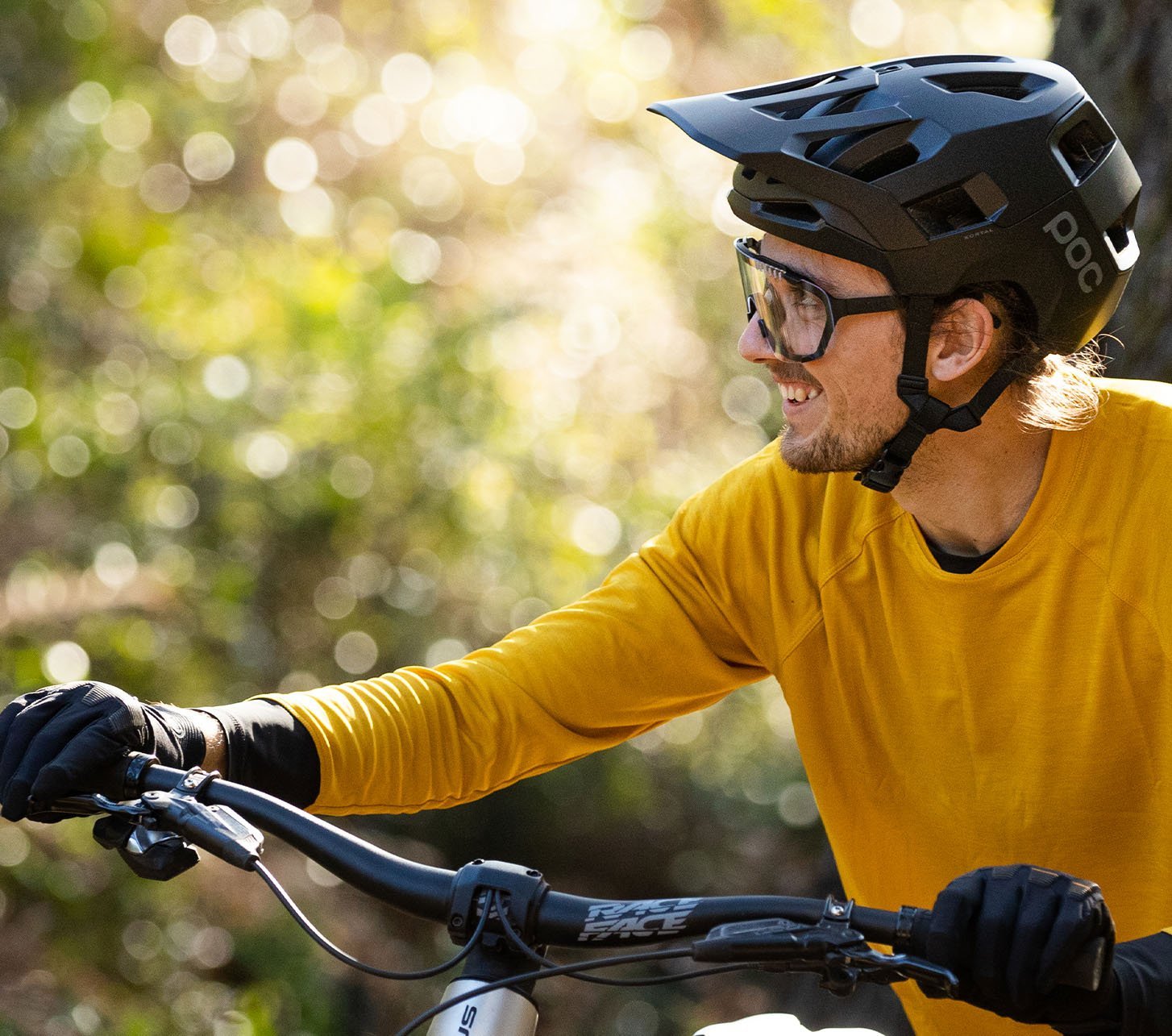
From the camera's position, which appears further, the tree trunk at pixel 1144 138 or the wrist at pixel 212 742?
the tree trunk at pixel 1144 138

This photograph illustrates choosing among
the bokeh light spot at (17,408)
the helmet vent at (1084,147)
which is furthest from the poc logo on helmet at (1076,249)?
the bokeh light spot at (17,408)

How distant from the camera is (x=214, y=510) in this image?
7.34 meters

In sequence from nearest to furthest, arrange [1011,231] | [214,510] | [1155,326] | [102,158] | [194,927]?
[1011,231] < [1155,326] < [194,927] < [214,510] < [102,158]

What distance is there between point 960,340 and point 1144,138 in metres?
1.93

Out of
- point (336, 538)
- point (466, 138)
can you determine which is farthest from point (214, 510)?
point (466, 138)

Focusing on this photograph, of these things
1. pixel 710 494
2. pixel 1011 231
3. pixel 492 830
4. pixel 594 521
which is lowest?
pixel 492 830

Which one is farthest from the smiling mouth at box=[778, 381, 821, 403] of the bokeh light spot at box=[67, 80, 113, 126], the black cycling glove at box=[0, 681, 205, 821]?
the bokeh light spot at box=[67, 80, 113, 126]

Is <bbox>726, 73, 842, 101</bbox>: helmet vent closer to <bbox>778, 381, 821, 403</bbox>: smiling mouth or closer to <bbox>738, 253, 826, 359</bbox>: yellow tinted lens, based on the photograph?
<bbox>738, 253, 826, 359</bbox>: yellow tinted lens

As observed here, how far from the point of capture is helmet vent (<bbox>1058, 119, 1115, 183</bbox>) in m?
2.83

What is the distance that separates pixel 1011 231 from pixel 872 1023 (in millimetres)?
3177

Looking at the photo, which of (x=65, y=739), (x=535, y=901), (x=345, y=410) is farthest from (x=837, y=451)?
(x=345, y=410)

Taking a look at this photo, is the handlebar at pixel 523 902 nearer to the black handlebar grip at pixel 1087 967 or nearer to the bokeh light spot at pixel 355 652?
the black handlebar grip at pixel 1087 967

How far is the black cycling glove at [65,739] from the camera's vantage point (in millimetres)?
2244

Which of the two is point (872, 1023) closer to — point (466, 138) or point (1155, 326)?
point (1155, 326)
